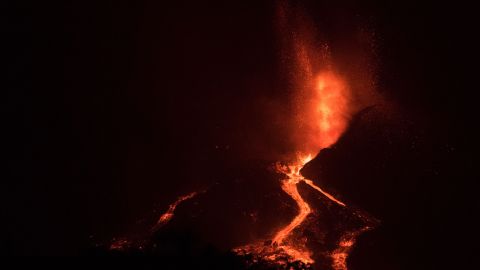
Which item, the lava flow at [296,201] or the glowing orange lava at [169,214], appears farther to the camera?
the glowing orange lava at [169,214]

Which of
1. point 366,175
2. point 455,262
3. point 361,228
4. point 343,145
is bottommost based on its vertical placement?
point 455,262

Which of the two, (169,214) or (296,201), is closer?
(296,201)

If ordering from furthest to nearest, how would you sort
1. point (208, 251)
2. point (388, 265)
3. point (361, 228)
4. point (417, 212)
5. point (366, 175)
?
point (366, 175), point (417, 212), point (361, 228), point (388, 265), point (208, 251)

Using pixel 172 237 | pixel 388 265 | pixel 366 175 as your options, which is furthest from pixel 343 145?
pixel 172 237

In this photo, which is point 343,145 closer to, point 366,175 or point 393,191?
point 366,175

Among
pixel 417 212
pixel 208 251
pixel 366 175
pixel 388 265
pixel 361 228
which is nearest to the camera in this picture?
pixel 208 251

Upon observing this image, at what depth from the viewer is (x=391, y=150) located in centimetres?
3509

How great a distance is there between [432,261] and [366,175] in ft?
29.8

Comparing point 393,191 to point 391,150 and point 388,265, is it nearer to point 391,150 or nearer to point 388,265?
point 391,150

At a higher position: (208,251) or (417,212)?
(208,251)

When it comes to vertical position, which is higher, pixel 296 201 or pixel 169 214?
pixel 296 201

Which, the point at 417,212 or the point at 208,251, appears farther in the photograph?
the point at 417,212

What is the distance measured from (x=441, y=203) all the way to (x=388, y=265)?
9247 mm

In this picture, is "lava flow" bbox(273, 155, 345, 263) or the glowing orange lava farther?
the glowing orange lava
